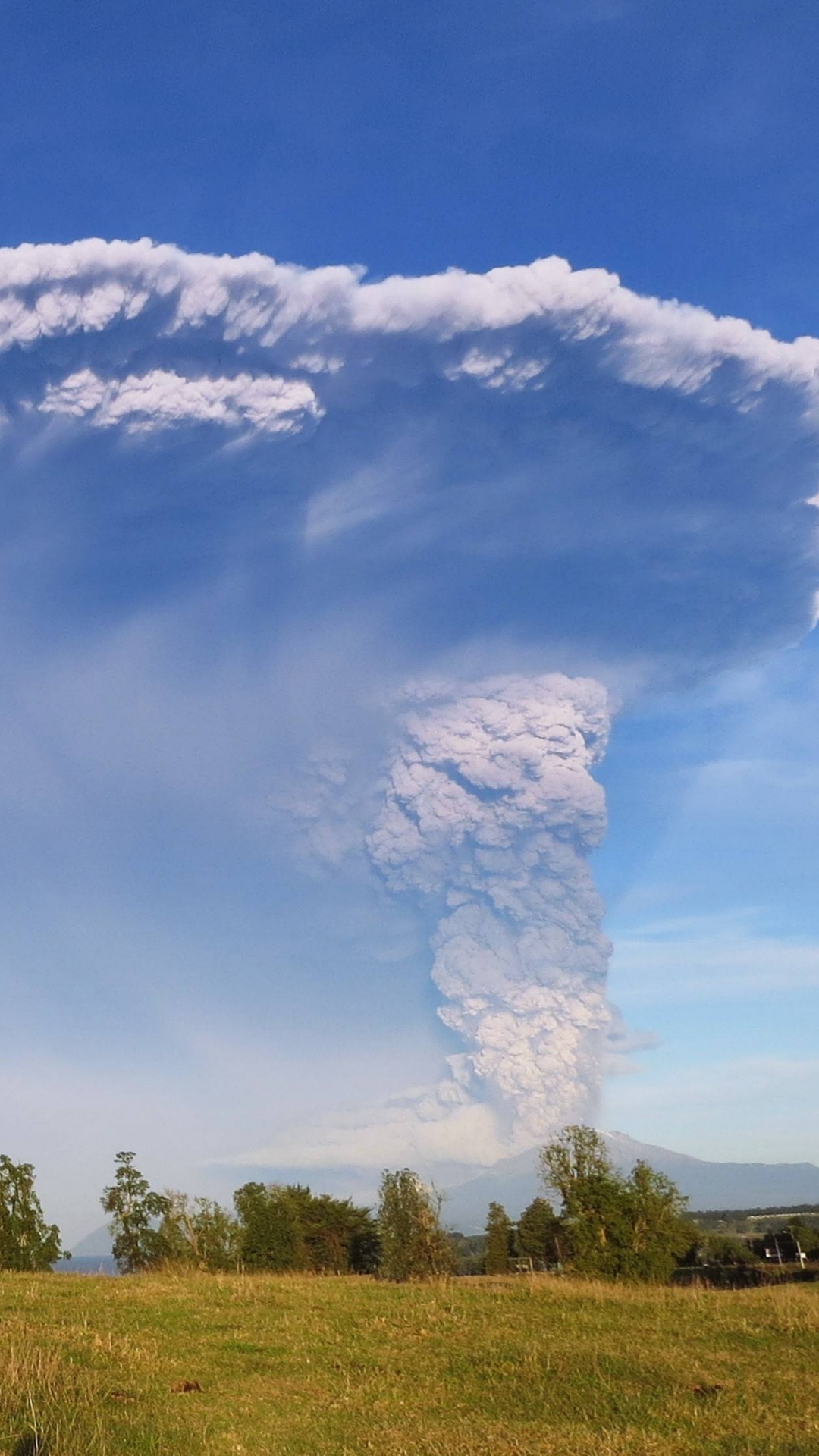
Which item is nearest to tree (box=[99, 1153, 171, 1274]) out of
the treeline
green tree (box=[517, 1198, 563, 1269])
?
the treeline

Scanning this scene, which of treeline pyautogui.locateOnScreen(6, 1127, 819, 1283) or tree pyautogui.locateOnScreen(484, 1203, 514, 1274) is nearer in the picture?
treeline pyautogui.locateOnScreen(6, 1127, 819, 1283)

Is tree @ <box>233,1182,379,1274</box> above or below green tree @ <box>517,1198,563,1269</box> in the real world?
above

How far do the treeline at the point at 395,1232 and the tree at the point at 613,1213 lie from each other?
0.05m

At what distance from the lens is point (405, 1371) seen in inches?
582

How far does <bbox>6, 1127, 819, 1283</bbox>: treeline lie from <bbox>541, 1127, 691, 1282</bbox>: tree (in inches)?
2.2

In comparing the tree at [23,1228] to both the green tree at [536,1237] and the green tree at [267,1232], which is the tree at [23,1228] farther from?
the green tree at [536,1237]

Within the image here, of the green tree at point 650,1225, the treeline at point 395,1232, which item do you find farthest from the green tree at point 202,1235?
the green tree at point 650,1225

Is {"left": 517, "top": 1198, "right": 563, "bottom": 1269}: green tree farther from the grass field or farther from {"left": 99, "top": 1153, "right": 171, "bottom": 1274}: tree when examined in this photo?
the grass field

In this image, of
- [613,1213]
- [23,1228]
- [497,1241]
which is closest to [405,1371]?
[613,1213]

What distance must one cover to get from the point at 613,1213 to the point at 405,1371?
35.6 metres

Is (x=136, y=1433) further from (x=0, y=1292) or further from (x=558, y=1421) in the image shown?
(x=0, y=1292)

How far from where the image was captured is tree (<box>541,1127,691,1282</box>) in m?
45.1

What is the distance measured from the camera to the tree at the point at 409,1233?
73.9 metres

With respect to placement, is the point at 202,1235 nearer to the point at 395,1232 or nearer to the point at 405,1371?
the point at 395,1232
